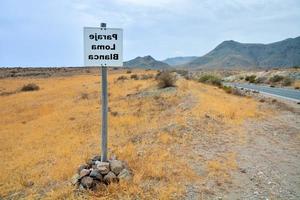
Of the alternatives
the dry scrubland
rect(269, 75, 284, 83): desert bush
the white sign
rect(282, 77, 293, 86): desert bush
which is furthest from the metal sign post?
rect(269, 75, 284, 83): desert bush

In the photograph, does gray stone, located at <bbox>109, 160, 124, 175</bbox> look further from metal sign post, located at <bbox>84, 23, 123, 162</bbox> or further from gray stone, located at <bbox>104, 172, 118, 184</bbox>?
metal sign post, located at <bbox>84, 23, 123, 162</bbox>

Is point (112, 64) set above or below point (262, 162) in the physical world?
above

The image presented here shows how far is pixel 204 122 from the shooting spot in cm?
1188

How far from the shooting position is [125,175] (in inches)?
261

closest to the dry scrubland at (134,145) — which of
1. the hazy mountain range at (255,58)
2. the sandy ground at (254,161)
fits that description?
the sandy ground at (254,161)

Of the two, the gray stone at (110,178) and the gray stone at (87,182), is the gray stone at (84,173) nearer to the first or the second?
the gray stone at (87,182)

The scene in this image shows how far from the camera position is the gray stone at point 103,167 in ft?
21.6

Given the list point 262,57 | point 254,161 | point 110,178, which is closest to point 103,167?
point 110,178

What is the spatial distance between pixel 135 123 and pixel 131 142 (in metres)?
2.98

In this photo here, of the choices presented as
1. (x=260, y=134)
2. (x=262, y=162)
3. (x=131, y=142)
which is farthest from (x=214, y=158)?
(x=260, y=134)

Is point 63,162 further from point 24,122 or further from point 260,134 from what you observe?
point 24,122

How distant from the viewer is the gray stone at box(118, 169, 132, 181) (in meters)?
6.55

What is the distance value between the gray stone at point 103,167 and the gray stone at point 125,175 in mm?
286

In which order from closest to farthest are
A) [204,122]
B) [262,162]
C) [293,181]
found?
[293,181], [262,162], [204,122]
